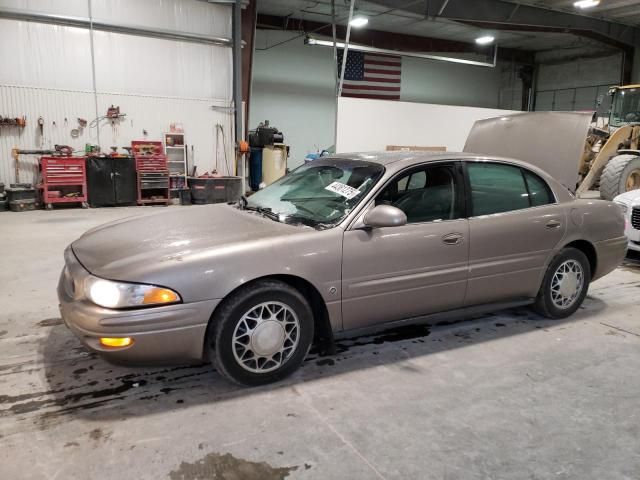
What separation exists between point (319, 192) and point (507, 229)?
1.31 metres

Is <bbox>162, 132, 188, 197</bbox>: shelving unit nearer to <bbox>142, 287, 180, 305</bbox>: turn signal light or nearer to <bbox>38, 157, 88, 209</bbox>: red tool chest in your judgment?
<bbox>38, 157, 88, 209</bbox>: red tool chest

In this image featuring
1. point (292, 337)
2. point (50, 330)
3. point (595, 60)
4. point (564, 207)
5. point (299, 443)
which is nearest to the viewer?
point (299, 443)

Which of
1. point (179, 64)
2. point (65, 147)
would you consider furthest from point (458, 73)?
point (65, 147)

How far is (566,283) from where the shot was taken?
3.68 m

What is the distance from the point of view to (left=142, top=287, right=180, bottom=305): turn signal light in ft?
7.50

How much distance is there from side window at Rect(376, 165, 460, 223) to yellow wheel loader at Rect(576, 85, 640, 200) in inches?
268

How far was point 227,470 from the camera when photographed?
76.4 inches

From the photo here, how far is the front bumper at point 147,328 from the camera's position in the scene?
7.41 feet

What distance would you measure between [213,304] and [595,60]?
811 inches

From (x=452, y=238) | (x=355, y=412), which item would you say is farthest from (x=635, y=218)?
(x=355, y=412)

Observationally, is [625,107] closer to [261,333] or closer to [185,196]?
[185,196]

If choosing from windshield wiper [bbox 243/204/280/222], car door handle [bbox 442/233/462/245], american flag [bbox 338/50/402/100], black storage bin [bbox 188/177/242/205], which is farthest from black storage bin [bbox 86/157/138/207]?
car door handle [bbox 442/233/462/245]

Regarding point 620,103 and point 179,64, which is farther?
point 179,64

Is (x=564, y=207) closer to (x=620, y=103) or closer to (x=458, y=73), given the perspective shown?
(x=620, y=103)
